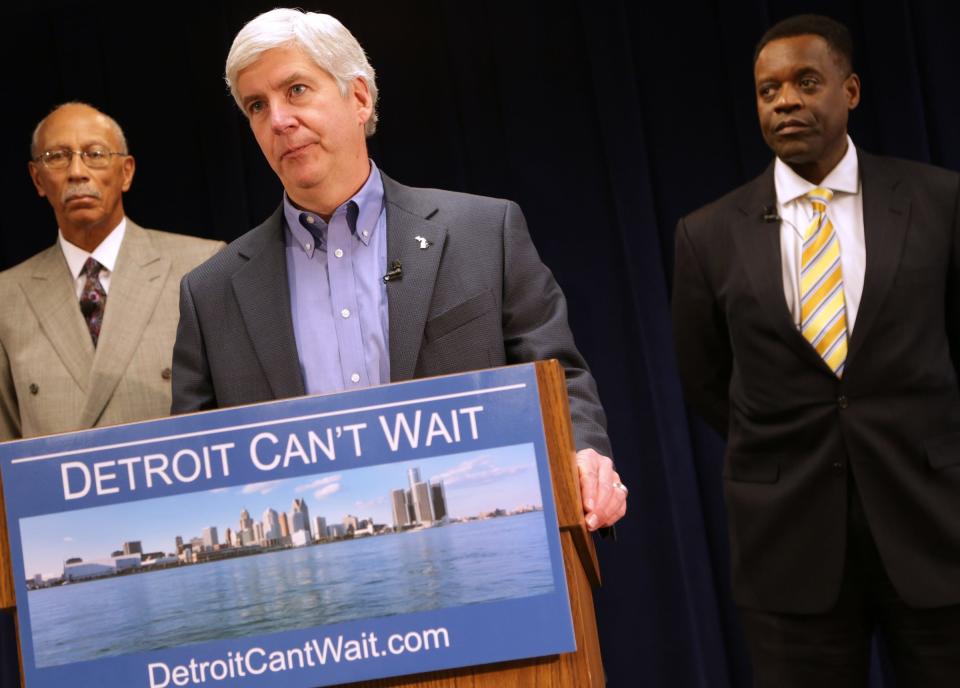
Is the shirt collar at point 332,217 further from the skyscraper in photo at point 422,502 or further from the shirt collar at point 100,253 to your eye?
the shirt collar at point 100,253

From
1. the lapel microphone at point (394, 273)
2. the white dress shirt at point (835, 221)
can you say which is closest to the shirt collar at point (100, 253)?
the lapel microphone at point (394, 273)

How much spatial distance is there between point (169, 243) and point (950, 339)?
6.07 ft

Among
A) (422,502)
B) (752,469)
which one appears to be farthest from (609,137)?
(422,502)

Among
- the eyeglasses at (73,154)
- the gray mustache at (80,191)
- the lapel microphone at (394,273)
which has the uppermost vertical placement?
the eyeglasses at (73,154)

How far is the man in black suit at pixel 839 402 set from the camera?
245 centimetres

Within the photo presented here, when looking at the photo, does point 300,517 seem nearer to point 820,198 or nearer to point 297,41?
point 297,41

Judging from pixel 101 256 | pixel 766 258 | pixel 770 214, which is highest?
pixel 101 256

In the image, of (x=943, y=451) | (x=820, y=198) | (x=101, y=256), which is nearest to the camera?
(x=943, y=451)

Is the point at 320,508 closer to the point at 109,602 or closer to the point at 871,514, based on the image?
the point at 109,602

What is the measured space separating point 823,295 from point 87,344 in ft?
5.51

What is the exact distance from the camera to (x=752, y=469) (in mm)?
2639

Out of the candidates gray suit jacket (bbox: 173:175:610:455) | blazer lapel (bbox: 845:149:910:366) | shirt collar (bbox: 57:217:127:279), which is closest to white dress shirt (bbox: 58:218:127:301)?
shirt collar (bbox: 57:217:127:279)

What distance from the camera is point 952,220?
262cm

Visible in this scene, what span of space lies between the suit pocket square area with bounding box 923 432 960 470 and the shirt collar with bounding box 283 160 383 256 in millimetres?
1310
